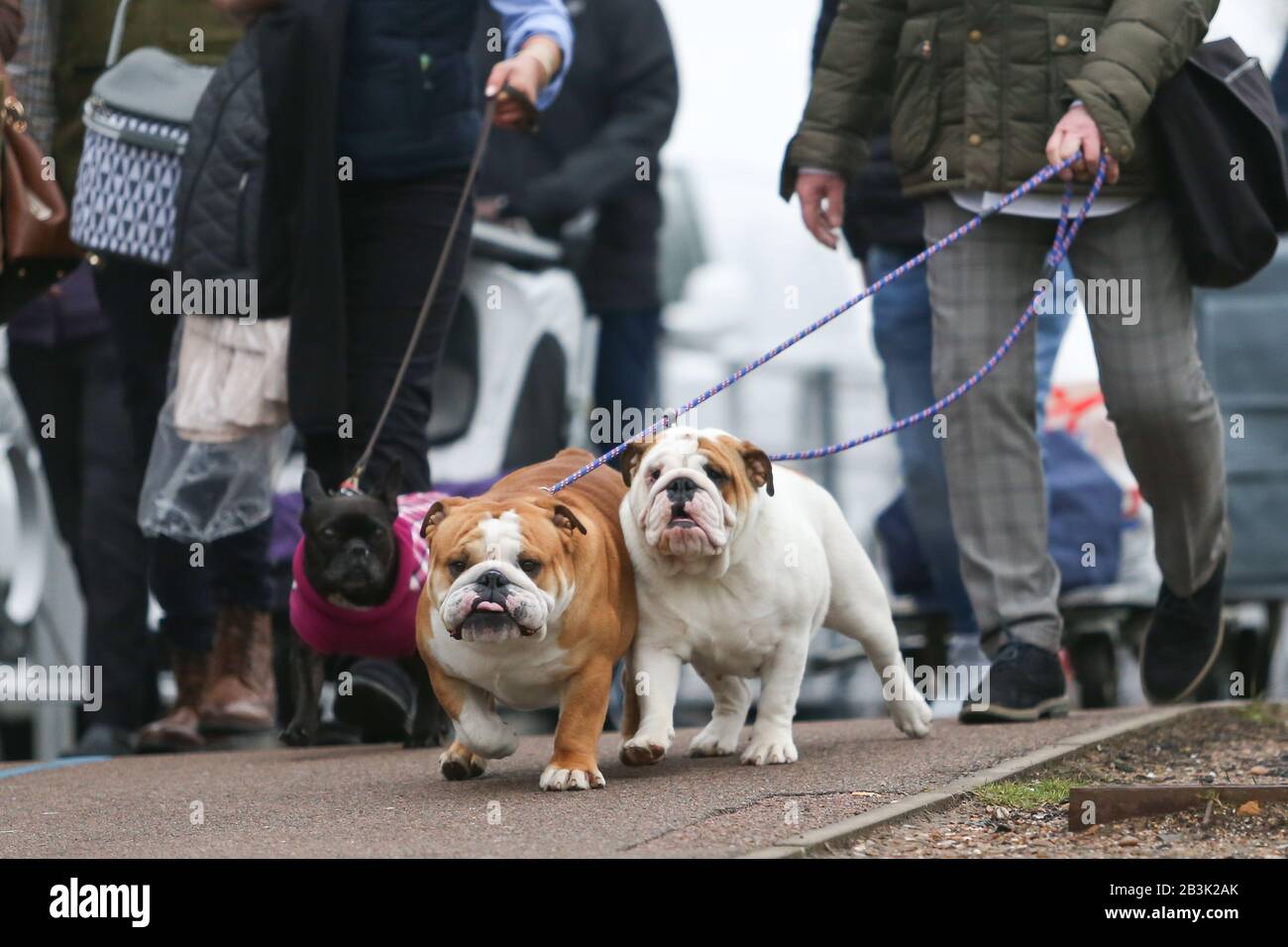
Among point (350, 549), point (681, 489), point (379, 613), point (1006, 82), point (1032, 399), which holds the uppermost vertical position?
point (1006, 82)

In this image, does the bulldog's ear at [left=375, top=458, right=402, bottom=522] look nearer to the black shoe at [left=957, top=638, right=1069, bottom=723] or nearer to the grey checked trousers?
the grey checked trousers

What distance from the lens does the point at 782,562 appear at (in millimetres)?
4562

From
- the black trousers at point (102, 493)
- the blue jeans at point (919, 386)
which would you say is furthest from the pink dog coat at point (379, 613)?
the blue jeans at point (919, 386)

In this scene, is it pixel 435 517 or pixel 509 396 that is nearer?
pixel 435 517

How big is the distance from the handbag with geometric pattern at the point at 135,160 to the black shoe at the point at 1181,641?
9.46 ft

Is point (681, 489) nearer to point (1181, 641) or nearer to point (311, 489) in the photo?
point (311, 489)

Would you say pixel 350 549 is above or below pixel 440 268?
below

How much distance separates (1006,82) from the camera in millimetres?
5332

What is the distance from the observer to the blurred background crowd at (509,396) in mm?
5805

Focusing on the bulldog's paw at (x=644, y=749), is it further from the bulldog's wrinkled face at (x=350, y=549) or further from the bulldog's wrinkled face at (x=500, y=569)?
the bulldog's wrinkled face at (x=350, y=549)

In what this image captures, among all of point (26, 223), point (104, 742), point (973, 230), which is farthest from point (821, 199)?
point (104, 742)

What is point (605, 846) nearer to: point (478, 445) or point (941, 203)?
point (941, 203)

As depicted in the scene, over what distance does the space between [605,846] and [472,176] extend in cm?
263

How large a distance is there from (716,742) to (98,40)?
2.88 metres
